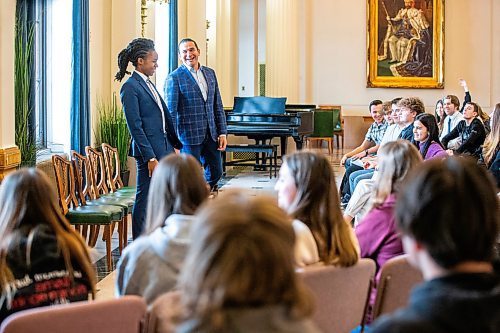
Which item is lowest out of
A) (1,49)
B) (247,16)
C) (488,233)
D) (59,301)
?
(59,301)

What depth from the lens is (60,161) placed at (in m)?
5.93

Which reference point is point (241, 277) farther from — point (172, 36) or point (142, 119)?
point (172, 36)

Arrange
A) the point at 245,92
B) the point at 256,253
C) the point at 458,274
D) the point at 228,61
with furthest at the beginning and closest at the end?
1. the point at 245,92
2. the point at 228,61
3. the point at 458,274
4. the point at 256,253

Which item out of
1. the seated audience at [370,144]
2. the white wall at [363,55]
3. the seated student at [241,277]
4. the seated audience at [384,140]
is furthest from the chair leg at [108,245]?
the white wall at [363,55]

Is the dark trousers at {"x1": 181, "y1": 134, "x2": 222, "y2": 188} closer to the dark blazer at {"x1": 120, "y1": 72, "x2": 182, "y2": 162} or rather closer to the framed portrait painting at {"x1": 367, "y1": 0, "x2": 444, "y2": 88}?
the dark blazer at {"x1": 120, "y1": 72, "x2": 182, "y2": 162}

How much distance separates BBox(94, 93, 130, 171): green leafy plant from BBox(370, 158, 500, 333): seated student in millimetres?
7237

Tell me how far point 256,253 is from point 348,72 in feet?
56.2

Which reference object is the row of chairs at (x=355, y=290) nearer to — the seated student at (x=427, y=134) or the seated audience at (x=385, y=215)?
the seated audience at (x=385, y=215)

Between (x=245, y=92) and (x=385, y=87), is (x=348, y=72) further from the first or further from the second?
(x=245, y=92)

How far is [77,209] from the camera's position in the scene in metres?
5.89

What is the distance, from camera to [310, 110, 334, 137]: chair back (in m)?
16.1

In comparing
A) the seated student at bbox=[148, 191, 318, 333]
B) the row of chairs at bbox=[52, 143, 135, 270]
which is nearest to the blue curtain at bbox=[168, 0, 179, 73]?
the row of chairs at bbox=[52, 143, 135, 270]


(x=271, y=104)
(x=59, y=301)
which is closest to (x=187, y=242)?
(x=59, y=301)

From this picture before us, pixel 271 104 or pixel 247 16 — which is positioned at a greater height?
pixel 247 16
